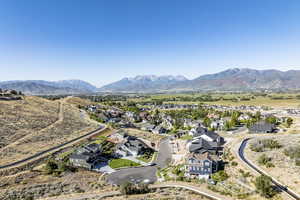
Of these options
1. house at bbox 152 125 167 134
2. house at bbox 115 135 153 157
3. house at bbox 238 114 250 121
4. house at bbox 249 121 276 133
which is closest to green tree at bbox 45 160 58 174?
house at bbox 115 135 153 157

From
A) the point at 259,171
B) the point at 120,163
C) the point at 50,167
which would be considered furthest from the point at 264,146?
the point at 50,167

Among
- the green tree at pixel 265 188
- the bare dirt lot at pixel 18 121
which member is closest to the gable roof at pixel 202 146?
the green tree at pixel 265 188

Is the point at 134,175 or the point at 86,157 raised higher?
the point at 86,157

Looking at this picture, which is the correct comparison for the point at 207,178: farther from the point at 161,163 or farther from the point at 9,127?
the point at 9,127

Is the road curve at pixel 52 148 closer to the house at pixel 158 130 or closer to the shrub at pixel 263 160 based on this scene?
the house at pixel 158 130

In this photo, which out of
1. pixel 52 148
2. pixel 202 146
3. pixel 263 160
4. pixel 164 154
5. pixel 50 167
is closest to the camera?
pixel 263 160

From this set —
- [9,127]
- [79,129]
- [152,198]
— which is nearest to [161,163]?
[152,198]

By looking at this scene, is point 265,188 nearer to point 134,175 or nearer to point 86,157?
point 134,175
